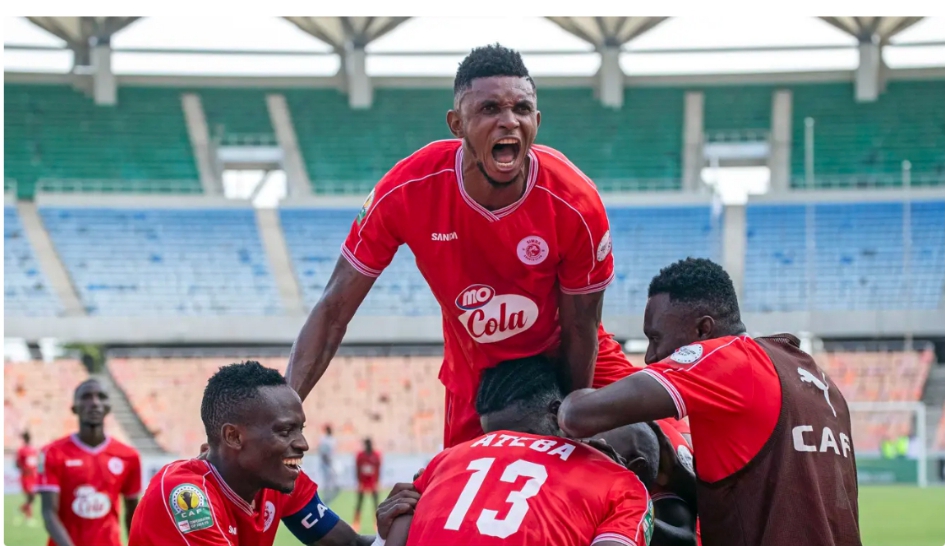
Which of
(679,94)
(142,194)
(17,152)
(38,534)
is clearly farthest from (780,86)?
(38,534)

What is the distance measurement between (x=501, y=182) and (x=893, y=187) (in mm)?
30828

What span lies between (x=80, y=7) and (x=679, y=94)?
17.9 meters

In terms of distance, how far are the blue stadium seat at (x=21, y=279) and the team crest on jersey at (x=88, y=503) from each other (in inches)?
923

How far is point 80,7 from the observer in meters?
31.2

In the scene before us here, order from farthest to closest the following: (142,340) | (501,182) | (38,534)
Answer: (142,340)
(38,534)
(501,182)

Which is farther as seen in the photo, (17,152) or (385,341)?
(17,152)

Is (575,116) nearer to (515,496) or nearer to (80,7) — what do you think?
(80,7)

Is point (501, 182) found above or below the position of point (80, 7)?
below

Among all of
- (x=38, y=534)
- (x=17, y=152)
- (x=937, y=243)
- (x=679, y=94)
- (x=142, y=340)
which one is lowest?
(x=38, y=534)

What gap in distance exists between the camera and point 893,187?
32844 mm

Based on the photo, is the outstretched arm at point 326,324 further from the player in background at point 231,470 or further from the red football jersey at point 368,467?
the red football jersey at point 368,467

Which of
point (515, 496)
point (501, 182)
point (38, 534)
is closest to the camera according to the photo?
point (515, 496)

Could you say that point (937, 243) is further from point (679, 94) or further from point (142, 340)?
→ point (142, 340)

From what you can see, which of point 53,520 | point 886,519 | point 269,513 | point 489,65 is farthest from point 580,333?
point 886,519
